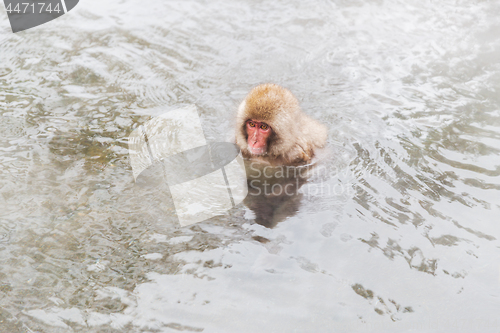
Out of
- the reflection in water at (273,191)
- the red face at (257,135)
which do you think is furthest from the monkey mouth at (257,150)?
the reflection in water at (273,191)

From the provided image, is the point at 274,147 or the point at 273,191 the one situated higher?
the point at 274,147

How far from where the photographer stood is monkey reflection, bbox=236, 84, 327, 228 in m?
4.38

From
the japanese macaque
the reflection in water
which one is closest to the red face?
the japanese macaque

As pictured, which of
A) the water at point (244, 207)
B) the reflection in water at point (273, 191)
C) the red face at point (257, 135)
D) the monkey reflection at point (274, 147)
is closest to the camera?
the water at point (244, 207)

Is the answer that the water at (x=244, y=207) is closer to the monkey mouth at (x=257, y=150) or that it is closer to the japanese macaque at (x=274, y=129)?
the japanese macaque at (x=274, y=129)

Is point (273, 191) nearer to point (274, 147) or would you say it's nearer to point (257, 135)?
point (274, 147)

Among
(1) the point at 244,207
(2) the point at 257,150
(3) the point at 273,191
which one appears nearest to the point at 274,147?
(2) the point at 257,150

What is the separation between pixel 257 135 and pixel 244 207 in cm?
78

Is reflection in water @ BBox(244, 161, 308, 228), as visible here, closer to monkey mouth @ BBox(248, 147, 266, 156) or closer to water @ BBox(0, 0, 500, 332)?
water @ BBox(0, 0, 500, 332)

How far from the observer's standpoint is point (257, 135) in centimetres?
455

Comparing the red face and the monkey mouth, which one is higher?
the red face

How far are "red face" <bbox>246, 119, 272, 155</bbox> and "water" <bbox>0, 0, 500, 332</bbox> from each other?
0.62 m

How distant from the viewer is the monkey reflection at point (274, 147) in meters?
4.38

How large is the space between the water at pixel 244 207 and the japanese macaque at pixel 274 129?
361mm
